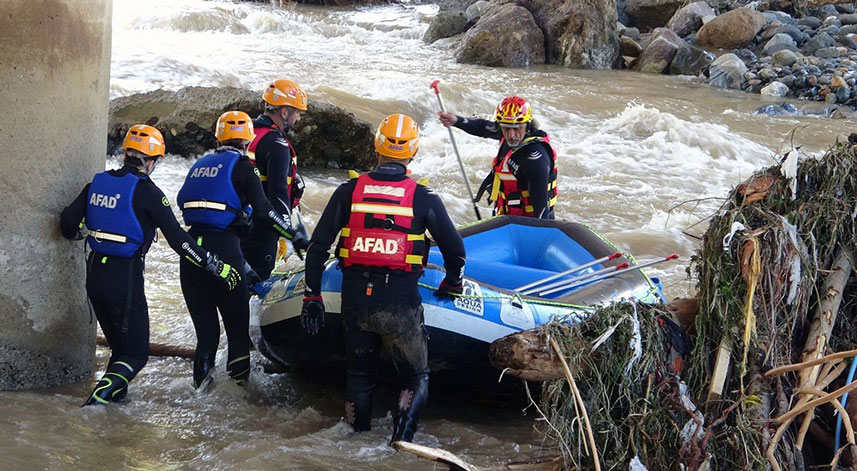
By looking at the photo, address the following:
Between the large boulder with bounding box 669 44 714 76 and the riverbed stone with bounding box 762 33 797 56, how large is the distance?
1.19 metres

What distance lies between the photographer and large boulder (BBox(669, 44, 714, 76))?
20156 millimetres

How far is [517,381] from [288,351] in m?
1.28

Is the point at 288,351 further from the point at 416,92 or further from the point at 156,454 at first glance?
the point at 416,92

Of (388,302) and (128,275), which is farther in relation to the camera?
(128,275)

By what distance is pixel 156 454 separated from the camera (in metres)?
4.27

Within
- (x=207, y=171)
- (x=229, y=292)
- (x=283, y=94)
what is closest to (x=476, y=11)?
(x=283, y=94)

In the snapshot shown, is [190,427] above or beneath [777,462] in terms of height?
beneath

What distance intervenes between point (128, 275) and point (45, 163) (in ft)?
2.25

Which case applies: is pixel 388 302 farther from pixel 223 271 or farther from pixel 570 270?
pixel 570 270

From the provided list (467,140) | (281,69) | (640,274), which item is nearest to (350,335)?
(640,274)

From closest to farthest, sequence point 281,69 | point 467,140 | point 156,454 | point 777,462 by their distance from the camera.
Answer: point 777,462 → point 156,454 → point 467,140 → point 281,69

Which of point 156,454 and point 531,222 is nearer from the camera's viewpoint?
point 156,454

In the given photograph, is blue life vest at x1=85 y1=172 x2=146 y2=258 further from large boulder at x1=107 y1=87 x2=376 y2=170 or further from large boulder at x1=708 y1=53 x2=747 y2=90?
large boulder at x1=708 y1=53 x2=747 y2=90

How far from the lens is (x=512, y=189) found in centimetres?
644
